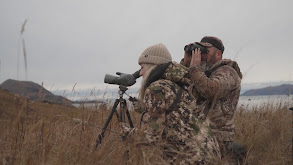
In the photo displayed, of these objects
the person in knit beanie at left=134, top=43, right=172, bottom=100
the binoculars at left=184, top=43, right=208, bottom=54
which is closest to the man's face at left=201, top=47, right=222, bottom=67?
the binoculars at left=184, top=43, right=208, bottom=54

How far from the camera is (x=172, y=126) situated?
198 centimetres

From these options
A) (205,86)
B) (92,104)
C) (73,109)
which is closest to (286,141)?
(205,86)

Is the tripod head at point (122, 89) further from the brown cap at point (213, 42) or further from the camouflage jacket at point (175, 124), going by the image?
the brown cap at point (213, 42)

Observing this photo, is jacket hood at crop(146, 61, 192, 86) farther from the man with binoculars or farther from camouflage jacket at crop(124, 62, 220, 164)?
the man with binoculars

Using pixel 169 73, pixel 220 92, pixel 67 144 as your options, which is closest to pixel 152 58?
pixel 169 73

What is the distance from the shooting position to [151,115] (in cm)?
195

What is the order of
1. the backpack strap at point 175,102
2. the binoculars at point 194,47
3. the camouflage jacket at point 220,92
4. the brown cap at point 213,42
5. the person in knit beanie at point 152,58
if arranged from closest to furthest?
1. the backpack strap at point 175,102
2. the person in knit beanie at point 152,58
3. the camouflage jacket at point 220,92
4. the binoculars at point 194,47
5. the brown cap at point 213,42

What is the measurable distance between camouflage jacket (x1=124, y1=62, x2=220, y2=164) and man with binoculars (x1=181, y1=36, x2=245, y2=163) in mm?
508

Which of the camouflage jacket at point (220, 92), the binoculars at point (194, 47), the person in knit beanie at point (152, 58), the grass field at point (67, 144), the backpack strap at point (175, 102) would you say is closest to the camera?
the grass field at point (67, 144)

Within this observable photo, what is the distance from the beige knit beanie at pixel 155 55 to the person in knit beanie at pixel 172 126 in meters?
0.17

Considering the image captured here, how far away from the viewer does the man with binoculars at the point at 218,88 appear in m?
2.47

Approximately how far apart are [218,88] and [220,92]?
7 centimetres

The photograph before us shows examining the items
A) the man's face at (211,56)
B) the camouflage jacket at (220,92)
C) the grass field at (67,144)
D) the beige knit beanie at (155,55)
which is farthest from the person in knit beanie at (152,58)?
the man's face at (211,56)

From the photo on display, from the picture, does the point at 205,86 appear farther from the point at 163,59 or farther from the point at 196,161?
the point at 196,161
